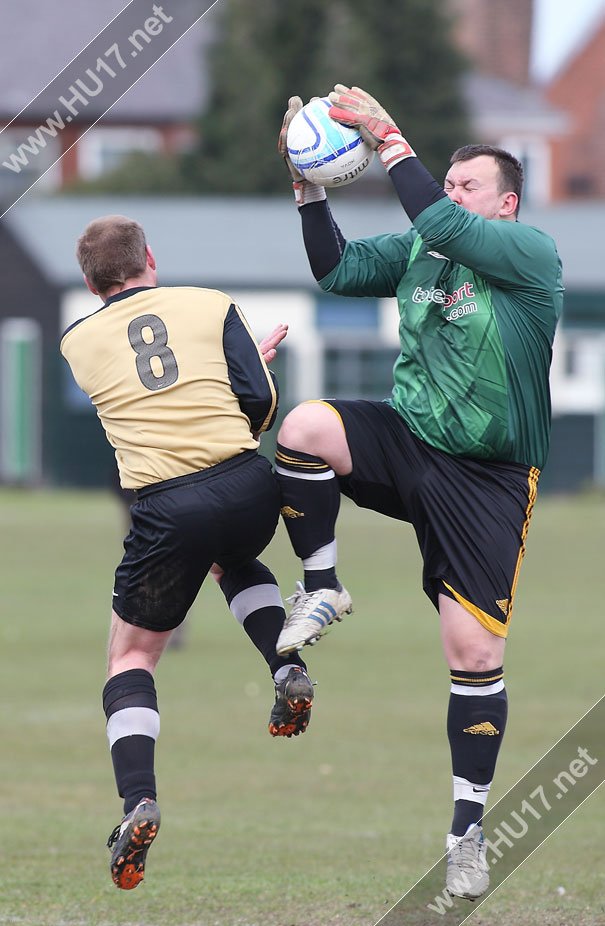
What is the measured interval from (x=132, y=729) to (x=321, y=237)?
215 cm

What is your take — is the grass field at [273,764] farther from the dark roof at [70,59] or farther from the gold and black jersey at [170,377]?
the dark roof at [70,59]

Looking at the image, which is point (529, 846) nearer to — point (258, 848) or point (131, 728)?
point (258, 848)

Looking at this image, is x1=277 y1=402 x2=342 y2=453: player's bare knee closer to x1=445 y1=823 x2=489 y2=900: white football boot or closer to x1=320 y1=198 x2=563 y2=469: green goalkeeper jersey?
x1=320 y1=198 x2=563 y2=469: green goalkeeper jersey

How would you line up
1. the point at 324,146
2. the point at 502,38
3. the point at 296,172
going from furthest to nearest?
the point at 502,38, the point at 296,172, the point at 324,146

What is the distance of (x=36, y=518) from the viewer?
33219 millimetres

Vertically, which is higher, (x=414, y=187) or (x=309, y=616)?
(x=414, y=187)

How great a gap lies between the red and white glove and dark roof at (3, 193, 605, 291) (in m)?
32.6

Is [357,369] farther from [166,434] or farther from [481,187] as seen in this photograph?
[166,434]

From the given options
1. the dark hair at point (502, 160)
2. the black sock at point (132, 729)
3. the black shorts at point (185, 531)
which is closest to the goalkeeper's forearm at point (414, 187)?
the dark hair at point (502, 160)

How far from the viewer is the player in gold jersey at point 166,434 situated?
6094 mm

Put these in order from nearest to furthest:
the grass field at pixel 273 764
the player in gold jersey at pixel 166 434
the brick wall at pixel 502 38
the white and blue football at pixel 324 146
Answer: the player in gold jersey at pixel 166 434 < the white and blue football at pixel 324 146 < the grass field at pixel 273 764 < the brick wall at pixel 502 38

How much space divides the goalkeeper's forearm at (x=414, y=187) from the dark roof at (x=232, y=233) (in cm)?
3280

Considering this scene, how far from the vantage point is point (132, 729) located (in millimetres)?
6258

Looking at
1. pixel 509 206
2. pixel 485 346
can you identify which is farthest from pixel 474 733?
pixel 509 206
